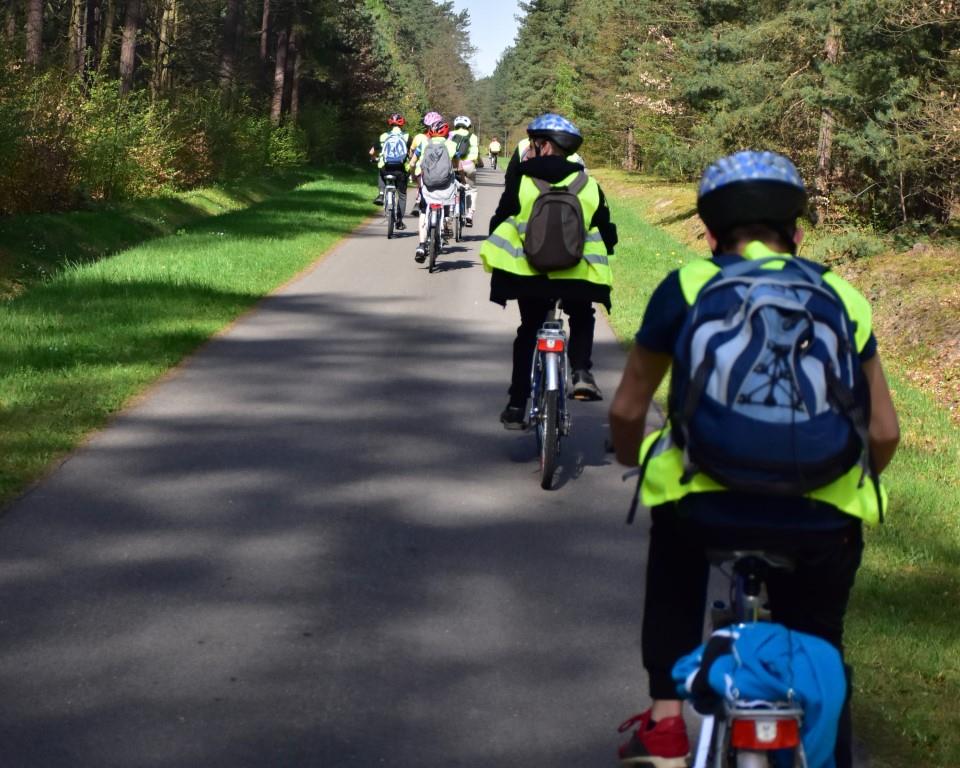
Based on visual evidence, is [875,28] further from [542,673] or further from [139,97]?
[139,97]

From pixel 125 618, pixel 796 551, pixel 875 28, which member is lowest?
pixel 125 618

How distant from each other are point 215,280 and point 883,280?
803 cm

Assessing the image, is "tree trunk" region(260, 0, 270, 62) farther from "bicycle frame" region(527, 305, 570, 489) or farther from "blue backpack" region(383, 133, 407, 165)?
"bicycle frame" region(527, 305, 570, 489)

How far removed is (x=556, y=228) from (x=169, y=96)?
1215 inches

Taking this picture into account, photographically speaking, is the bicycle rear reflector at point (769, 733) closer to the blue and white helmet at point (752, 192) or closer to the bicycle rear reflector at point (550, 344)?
the blue and white helmet at point (752, 192)

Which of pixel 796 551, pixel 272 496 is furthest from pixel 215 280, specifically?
pixel 796 551

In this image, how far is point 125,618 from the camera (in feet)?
19.6

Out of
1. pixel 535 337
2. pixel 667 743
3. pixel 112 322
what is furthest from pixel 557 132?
pixel 112 322

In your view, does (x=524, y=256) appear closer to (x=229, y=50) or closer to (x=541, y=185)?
(x=541, y=185)

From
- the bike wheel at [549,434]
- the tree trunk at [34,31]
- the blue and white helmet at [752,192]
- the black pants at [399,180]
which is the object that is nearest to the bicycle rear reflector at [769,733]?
the blue and white helmet at [752,192]

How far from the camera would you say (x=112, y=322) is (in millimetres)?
13508

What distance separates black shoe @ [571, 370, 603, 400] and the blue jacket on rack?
19.3 feet

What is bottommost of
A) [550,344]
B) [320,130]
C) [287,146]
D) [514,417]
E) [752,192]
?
[514,417]

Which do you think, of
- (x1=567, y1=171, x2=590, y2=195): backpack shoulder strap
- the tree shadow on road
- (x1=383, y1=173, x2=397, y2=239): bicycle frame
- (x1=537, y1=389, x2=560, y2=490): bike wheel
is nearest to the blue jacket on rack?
the tree shadow on road
